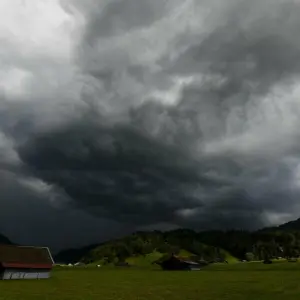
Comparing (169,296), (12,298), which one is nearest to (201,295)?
(169,296)

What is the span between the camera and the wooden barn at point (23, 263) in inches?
3767

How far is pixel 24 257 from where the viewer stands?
4097 inches

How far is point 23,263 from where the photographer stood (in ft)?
330

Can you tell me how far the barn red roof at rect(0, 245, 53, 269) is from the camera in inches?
3861

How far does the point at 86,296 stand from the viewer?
4412cm

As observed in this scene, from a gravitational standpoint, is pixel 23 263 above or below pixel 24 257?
below

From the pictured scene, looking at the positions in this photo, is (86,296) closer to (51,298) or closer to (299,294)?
(51,298)

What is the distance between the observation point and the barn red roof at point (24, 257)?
322 ft

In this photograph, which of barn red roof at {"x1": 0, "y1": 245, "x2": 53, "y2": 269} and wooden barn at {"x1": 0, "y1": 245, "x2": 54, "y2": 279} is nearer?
wooden barn at {"x1": 0, "y1": 245, "x2": 54, "y2": 279}

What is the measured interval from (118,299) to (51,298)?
6815 mm

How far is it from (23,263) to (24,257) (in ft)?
12.3

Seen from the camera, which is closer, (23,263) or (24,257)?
(23,263)

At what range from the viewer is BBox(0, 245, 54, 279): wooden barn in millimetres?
95688

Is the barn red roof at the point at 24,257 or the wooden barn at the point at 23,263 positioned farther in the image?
the barn red roof at the point at 24,257
